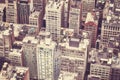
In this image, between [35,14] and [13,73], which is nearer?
[13,73]

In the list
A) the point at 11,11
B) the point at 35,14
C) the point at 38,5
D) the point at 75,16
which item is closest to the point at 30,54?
the point at 35,14

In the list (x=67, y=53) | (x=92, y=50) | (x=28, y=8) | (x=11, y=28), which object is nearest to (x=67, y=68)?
(x=67, y=53)

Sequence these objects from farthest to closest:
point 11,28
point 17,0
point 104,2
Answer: point 104,2 < point 17,0 < point 11,28

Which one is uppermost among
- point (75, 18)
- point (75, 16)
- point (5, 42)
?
point (75, 16)

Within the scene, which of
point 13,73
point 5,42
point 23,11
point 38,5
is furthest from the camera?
point 38,5

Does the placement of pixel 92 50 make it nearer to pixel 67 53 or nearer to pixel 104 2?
pixel 67 53

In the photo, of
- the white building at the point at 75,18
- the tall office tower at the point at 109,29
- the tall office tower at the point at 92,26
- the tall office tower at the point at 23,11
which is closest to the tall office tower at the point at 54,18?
the white building at the point at 75,18

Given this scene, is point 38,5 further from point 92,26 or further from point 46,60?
point 46,60
